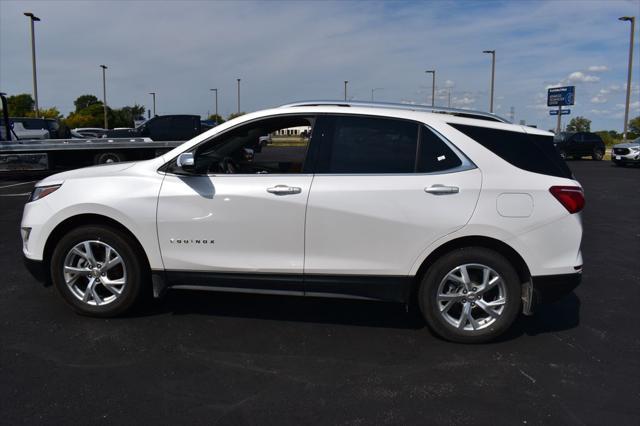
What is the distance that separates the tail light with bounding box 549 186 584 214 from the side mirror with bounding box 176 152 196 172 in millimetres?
2699

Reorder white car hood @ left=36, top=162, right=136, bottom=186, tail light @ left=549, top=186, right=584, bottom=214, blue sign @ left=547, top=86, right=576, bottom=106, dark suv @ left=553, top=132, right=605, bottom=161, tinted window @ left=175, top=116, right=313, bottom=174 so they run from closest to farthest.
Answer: tail light @ left=549, top=186, right=584, bottom=214
tinted window @ left=175, top=116, right=313, bottom=174
white car hood @ left=36, top=162, right=136, bottom=186
dark suv @ left=553, top=132, right=605, bottom=161
blue sign @ left=547, top=86, right=576, bottom=106

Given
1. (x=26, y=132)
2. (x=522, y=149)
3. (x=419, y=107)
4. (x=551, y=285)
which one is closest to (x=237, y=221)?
(x=419, y=107)

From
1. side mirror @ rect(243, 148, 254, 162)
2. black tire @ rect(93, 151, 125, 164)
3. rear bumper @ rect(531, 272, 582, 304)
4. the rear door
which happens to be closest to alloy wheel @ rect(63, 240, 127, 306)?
side mirror @ rect(243, 148, 254, 162)

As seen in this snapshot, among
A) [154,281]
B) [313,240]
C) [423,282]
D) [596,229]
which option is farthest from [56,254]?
[596,229]

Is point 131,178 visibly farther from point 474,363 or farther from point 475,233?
point 474,363

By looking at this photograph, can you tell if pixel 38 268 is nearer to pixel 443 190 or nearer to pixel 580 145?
pixel 443 190

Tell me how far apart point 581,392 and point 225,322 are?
2693mm

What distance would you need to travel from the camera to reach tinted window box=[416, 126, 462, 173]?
13.3ft

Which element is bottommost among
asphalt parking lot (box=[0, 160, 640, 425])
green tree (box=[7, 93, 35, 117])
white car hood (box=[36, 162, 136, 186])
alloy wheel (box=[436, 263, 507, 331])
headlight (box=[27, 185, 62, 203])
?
asphalt parking lot (box=[0, 160, 640, 425])

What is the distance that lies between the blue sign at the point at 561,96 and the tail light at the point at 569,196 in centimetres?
4920

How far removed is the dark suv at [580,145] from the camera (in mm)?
30109

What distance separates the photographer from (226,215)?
4.16 meters

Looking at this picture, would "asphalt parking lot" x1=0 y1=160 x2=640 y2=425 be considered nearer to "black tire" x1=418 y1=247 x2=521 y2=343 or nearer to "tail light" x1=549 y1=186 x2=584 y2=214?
"black tire" x1=418 y1=247 x2=521 y2=343

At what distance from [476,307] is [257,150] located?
7.53ft
